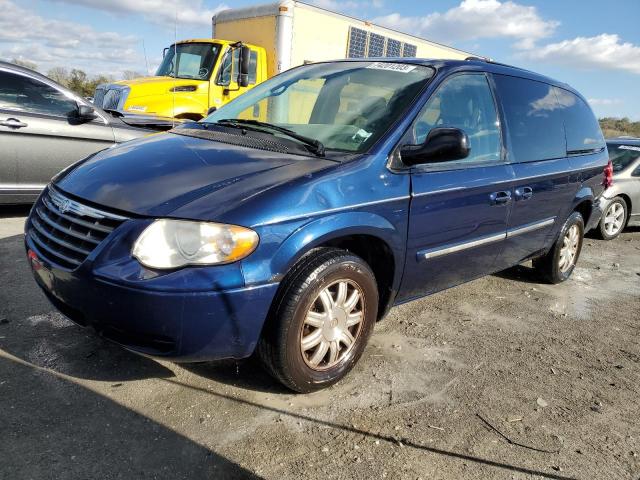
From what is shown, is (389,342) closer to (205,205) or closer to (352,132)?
(352,132)

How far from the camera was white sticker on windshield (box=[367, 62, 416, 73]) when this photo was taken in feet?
11.2

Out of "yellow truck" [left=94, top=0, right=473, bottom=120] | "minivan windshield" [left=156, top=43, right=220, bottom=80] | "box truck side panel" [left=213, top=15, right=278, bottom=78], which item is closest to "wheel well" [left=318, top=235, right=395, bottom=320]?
"yellow truck" [left=94, top=0, right=473, bottom=120]

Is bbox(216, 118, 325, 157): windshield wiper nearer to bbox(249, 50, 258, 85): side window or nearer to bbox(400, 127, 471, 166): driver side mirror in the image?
bbox(400, 127, 471, 166): driver side mirror

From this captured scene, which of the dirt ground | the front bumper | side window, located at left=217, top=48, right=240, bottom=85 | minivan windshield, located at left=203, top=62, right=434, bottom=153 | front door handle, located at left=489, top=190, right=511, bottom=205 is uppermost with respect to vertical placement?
side window, located at left=217, top=48, right=240, bottom=85

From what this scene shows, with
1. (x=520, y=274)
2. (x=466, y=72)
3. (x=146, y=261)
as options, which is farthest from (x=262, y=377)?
(x=520, y=274)

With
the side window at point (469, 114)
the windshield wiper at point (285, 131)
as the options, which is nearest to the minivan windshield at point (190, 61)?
the windshield wiper at point (285, 131)

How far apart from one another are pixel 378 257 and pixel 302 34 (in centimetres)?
718

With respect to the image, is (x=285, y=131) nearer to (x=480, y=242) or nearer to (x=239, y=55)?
(x=480, y=242)

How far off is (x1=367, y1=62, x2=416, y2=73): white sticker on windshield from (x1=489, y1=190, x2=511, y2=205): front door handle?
0.99m

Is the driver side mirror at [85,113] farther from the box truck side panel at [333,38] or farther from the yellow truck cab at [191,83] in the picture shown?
the box truck side panel at [333,38]

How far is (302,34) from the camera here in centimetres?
→ 914

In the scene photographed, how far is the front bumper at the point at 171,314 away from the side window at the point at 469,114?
4.85 feet

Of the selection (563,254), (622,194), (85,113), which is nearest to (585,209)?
(563,254)

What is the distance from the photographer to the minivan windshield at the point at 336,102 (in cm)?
306
